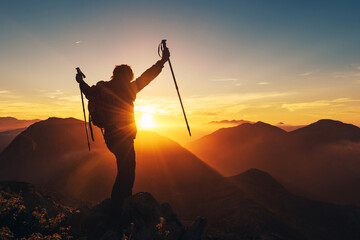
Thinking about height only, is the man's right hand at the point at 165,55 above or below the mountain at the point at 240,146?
above

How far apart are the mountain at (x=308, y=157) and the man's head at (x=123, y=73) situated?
67.5 m

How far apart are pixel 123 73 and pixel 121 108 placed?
3.38ft

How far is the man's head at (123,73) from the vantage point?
21.2 feet

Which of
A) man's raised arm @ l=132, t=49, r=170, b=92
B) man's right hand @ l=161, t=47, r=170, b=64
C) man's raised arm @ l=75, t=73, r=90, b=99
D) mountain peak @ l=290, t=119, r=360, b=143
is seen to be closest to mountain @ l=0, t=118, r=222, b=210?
man's raised arm @ l=75, t=73, r=90, b=99

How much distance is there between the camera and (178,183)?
39.8 m

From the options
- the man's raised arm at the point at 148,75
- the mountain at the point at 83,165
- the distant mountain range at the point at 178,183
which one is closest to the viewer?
the man's raised arm at the point at 148,75

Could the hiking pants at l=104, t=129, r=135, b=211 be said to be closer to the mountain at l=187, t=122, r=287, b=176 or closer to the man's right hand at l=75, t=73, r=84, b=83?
the man's right hand at l=75, t=73, r=84, b=83

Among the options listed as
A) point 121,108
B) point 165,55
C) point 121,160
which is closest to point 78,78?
point 121,108

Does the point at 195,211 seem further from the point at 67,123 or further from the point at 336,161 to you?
the point at 336,161

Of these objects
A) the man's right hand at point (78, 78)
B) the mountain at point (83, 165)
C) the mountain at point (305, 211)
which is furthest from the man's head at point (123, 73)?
the mountain at point (83, 165)

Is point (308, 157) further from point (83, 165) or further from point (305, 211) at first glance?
point (83, 165)

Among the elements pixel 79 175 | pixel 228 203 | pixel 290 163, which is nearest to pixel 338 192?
pixel 290 163

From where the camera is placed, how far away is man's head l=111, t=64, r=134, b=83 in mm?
6461

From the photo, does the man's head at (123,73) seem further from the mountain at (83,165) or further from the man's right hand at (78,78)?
the mountain at (83,165)
